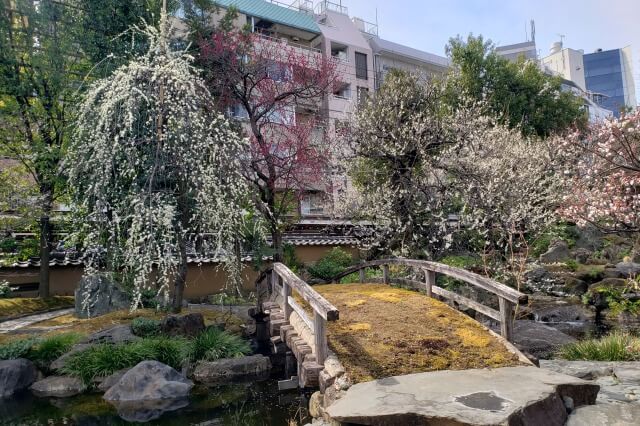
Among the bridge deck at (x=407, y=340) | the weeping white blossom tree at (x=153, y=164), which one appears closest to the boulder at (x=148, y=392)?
the weeping white blossom tree at (x=153, y=164)

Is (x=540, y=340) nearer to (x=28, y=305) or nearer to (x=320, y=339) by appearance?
(x=320, y=339)

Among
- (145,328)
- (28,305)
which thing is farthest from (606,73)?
(28,305)

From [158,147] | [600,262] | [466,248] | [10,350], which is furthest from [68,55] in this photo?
[600,262]

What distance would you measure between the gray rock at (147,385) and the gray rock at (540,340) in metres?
6.48

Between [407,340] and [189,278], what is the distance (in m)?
11.6

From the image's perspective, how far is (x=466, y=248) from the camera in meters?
14.4

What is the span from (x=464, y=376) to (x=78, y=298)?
33.9 ft

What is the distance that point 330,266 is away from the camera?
611 inches

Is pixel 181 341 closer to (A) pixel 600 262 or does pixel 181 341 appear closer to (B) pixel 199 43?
(B) pixel 199 43

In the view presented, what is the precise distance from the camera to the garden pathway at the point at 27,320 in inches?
441

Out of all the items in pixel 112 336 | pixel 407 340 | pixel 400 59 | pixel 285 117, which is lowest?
pixel 112 336

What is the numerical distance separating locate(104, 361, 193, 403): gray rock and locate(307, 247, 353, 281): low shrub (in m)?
7.06

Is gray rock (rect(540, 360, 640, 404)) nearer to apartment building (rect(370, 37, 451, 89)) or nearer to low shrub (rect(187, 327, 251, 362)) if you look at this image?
low shrub (rect(187, 327, 251, 362))

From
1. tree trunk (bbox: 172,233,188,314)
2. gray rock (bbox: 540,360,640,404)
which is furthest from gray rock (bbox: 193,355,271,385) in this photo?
gray rock (bbox: 540,360,640,404)
